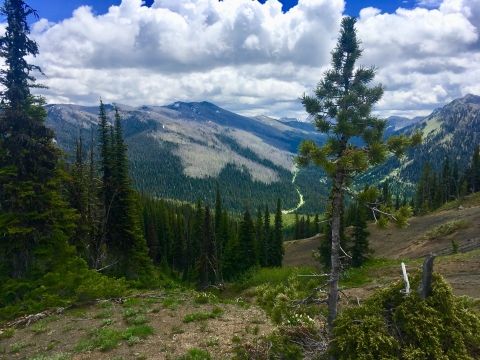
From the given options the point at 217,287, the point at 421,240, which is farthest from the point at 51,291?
the point at 421,240

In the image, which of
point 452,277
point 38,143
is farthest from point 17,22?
point 452,277

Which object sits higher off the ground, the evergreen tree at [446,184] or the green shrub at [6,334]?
the green shrub at [6,334]

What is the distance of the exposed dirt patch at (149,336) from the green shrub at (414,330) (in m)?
5.64

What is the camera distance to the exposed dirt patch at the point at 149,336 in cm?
1082

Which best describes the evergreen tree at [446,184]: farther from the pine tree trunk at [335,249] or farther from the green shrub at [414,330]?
the green shrub at [414,330]

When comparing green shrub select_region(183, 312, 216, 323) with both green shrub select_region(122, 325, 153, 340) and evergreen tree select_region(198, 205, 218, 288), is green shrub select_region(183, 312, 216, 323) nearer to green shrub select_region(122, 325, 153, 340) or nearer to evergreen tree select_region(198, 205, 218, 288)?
green shrub select_region(122, 325, 153, 340)

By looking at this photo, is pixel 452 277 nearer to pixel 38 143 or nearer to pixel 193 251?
pixel 38 143

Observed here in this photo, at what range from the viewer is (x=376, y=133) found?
812 centimetres

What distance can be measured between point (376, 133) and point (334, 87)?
1.88 metres

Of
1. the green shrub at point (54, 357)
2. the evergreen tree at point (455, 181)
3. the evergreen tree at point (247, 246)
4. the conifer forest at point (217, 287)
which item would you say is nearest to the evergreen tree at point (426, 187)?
the evergreen tree at point (455, 181)

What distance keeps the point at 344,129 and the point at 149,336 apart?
11.5 metres

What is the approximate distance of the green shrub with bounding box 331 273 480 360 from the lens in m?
6.16

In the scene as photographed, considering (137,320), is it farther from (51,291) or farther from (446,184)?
(446,184)

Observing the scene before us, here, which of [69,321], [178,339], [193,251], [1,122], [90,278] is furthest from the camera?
[193,251]
